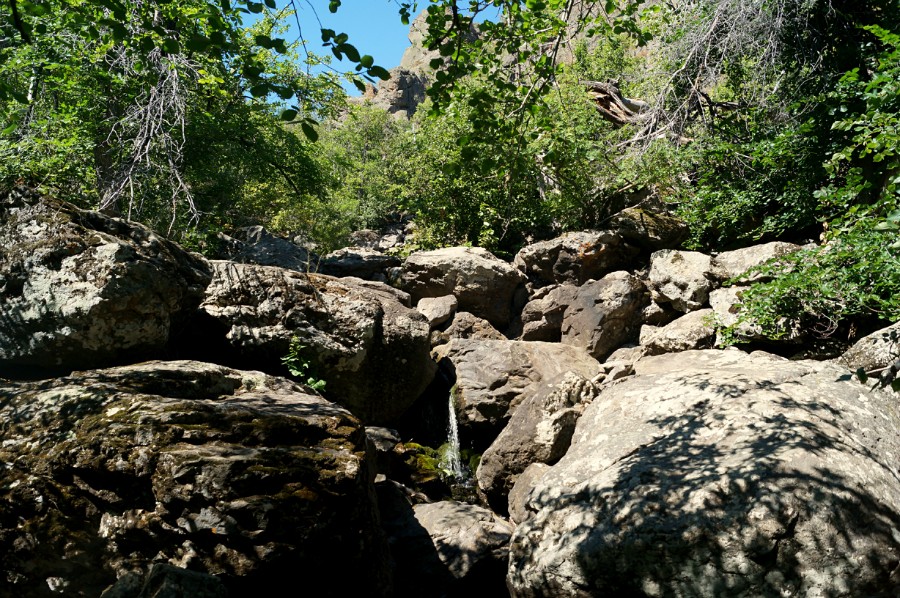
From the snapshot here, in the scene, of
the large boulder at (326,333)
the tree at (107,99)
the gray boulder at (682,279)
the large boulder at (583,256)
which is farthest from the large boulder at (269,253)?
the gray boulder at (682,279)

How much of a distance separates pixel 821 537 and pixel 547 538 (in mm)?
2211

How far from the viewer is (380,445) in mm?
8438

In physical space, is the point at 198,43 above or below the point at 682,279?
below

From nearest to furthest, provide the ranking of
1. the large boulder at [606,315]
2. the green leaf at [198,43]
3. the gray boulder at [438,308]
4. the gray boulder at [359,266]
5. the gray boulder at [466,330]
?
the green leaf at [198,43] < the large boulder at [606,315] < the gray boulder at [466,330] < the gray boulder at [438,308] < the gray boulder at [359,266]

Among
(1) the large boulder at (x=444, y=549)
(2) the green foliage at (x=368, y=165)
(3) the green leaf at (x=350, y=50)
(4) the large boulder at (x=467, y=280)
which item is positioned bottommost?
(1) the large boulder at (x=444, y=549)

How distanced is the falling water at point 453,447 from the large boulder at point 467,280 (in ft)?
11.0

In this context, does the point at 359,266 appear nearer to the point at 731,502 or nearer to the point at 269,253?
the point at 269,253

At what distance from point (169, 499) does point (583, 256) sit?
34.1 feet

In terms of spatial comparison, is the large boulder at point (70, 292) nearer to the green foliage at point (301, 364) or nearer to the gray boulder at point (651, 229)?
the green foliage at point (301, 364)

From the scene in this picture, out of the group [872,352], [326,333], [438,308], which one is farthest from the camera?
[438,308]

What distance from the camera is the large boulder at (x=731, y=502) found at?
180 inches

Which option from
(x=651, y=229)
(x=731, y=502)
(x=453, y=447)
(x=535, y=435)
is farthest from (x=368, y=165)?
(x=731, y=502)

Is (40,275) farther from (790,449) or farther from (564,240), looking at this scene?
(564,240)

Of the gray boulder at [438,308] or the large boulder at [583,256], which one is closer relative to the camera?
the gray boulder at [438,308]
